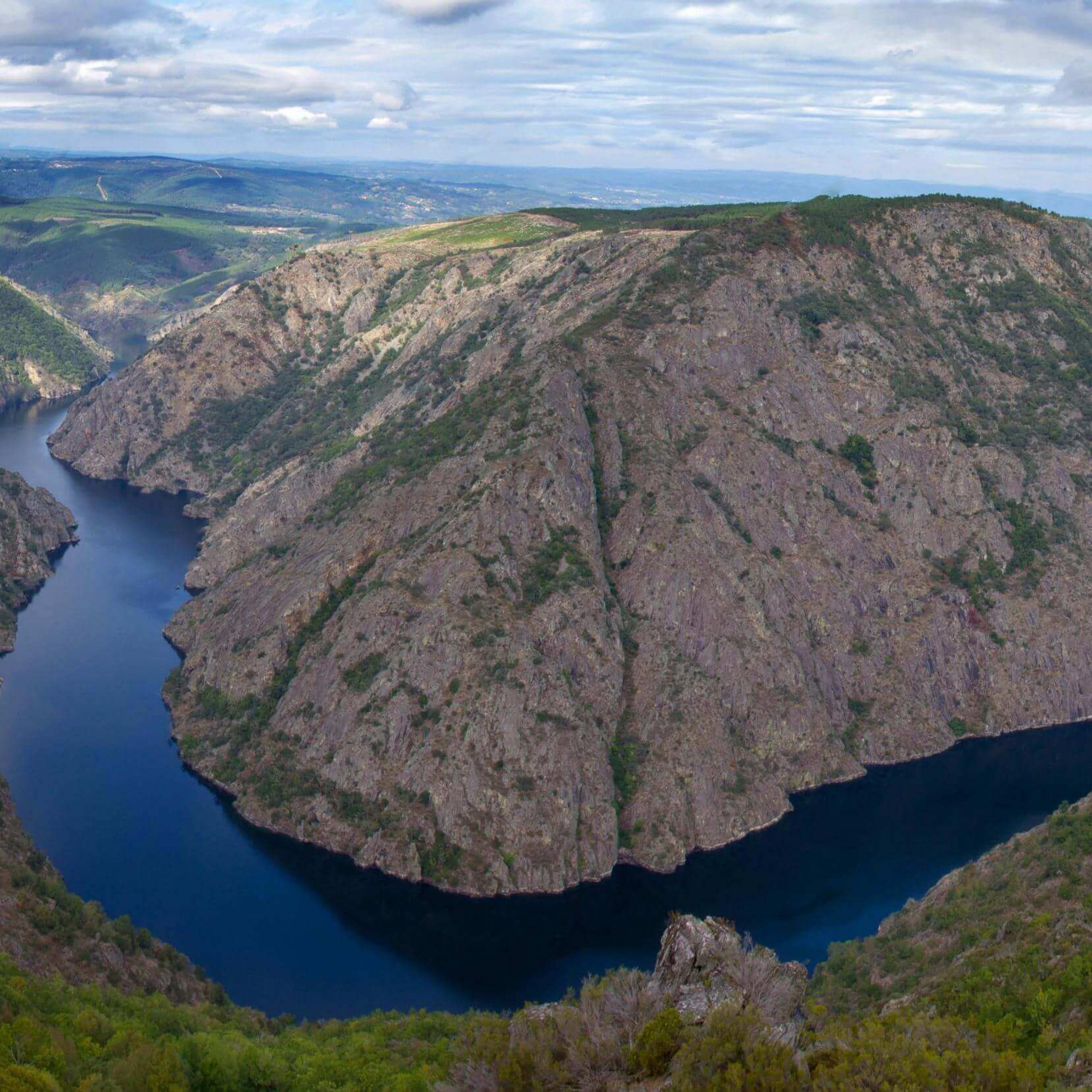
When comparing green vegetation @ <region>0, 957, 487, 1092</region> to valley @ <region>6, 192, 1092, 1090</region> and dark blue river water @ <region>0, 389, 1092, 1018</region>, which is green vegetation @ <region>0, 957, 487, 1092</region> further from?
dark blue river water @ <region>0, 389, 1092, 1018</region>

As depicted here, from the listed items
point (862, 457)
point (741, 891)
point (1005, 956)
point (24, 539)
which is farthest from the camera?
point (24, 539)

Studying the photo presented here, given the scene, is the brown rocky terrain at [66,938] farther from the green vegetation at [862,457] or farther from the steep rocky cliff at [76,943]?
the green vegetation at [862,457]

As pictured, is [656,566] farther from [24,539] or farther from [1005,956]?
[24,539]

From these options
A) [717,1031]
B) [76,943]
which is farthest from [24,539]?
[717,1031]

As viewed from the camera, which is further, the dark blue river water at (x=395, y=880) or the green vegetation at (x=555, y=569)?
the green vegetation at (x=555, y=569)

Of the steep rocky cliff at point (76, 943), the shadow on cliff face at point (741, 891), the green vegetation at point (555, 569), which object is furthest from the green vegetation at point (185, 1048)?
the green vegetation at point (555, 569)

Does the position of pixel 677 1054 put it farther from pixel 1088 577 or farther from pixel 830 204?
pixel 830 204

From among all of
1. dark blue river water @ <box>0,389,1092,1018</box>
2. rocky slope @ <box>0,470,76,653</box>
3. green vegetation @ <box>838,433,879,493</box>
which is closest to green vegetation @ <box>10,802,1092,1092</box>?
dark blue river water @ <box>0,389,1092,1018</box>

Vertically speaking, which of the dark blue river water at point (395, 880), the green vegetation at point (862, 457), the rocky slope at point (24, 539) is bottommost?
the dark blue river water at point (395, 880)
